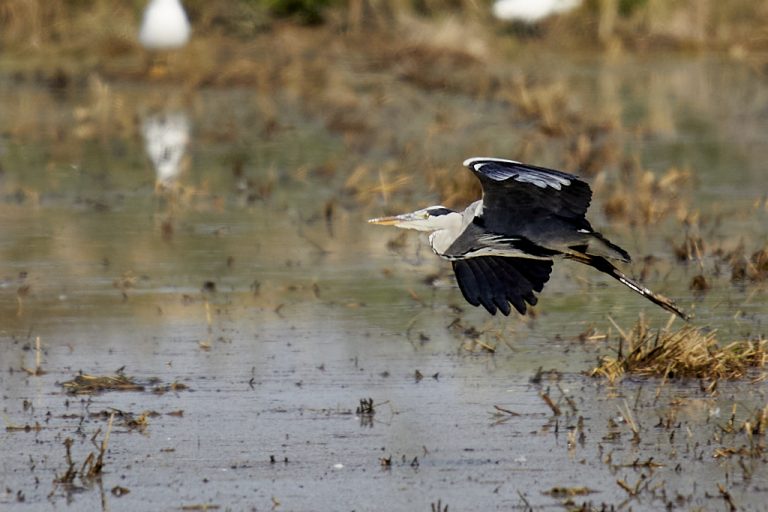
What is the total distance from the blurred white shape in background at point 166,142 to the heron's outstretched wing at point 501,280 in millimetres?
5696

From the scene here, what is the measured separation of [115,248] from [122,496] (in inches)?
208

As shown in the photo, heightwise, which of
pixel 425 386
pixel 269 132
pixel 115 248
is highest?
pixel 269 132

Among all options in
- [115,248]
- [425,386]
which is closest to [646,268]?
[425,386]

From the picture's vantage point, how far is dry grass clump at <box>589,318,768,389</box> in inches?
292

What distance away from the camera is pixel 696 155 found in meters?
15.3

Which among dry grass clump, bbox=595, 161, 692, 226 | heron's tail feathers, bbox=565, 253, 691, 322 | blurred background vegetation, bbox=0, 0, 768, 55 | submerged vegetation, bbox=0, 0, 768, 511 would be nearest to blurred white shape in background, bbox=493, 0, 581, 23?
blurred background vegetation, bbox=0, 0, 768, 55

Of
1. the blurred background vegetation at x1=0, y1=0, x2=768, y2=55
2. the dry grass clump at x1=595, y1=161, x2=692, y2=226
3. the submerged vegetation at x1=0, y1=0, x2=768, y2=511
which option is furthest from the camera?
the blurred background vegetation at x1=0, y1=0, x2=768, y2=55

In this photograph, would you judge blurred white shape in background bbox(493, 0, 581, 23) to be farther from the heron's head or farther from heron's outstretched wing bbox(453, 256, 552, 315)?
heron's outstretched wing bbox(453, 256, 552, 315)

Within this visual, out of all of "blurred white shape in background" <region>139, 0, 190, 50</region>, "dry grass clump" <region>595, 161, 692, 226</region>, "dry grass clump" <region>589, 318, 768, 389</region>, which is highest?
"blurred white shape in background" <region>139, 0, 190, 50</region>

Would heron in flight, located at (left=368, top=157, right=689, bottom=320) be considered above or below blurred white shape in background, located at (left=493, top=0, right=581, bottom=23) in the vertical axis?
below

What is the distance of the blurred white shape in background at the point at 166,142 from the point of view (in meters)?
14.3

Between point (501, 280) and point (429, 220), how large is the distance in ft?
1.79

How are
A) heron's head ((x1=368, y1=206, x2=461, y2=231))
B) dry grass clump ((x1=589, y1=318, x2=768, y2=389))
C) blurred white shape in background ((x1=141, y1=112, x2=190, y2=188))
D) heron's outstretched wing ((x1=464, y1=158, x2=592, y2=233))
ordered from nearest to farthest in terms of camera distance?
1. heron's outstretched wing ((x1=464, y1=158, x2=592, y2=233))
2. dry grass clump ((x1=589, y1=318, x2=768, y2=389))
3. heron's head ((x1=368, y1=206, x2=461, y2=231))
4. blurred white shape in background ((x1=141, y1=112, x2=190, y2=188))

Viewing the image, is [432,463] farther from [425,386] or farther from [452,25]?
[452,25]
